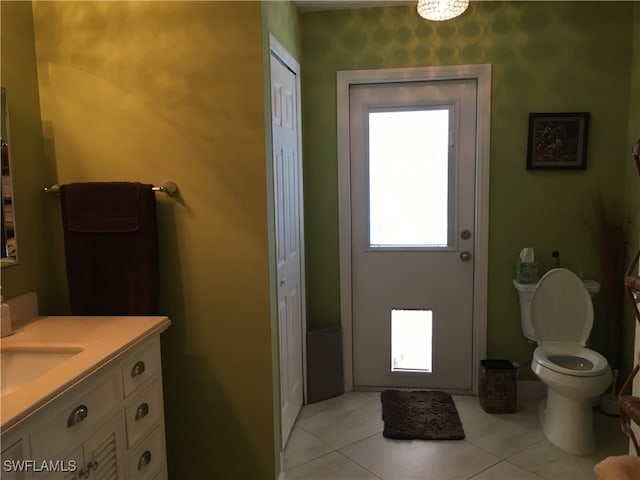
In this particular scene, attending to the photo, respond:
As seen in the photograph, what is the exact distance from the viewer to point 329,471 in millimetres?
2406

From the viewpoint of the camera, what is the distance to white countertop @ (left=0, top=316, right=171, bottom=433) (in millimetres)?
1150

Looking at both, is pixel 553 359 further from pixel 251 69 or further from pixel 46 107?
pixel 46 107

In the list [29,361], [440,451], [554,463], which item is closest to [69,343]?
[29,361]

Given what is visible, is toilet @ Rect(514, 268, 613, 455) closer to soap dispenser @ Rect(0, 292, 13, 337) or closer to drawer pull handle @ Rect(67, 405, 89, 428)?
drawer pull handle @ Rect(67, 405, 89, 428)

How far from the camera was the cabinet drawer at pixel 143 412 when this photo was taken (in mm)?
1623

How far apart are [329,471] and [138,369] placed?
4.00 feet

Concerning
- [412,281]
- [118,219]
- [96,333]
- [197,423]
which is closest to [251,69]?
[118,219]

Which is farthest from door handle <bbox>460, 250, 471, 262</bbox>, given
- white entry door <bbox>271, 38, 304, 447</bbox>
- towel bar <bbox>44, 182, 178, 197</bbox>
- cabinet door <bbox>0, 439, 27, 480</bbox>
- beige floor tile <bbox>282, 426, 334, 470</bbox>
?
cabinet door <bbox>0, 439, 27, 480</bbox>

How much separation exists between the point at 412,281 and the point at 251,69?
1786 mm

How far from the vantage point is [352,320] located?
326 centimetres

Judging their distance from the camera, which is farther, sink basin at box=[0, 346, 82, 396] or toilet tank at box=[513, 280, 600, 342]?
toilet tank at box=[513, 280, 600, 342]

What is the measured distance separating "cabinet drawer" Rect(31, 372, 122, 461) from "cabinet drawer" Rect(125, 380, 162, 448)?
4.5 inches

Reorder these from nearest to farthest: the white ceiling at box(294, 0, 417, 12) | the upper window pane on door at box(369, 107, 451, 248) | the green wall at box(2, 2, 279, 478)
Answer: the green wall at box(2, 2, 279, 478) → the white ceiling at box(294, 0, 417, 12) → the upper window pane on door at box(369, 107, 451, 248)

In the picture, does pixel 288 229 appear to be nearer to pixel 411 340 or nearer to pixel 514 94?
pixel 411 340
